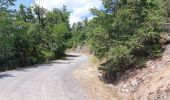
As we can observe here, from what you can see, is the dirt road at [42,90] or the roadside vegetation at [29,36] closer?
the dirt road at [42,90]

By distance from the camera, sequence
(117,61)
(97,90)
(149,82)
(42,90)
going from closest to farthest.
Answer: (149,82) < (42,90) < (97,90) < (117,61)

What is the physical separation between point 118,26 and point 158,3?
3690 millimetres

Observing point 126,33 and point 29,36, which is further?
point 29,36

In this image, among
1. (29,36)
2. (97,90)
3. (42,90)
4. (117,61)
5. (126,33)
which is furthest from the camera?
(29,36)

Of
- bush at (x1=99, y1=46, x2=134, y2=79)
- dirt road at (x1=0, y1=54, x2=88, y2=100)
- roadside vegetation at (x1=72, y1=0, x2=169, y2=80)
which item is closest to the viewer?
dirt road at (x1=0, y1=54, x2=88, y2=100)

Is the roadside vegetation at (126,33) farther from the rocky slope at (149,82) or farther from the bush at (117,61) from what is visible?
the rocky slope at (149,82)

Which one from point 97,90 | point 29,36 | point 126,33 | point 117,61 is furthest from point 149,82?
point 29,36

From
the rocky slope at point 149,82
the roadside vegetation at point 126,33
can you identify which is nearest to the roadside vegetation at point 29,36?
the roadside vegetation at point 126,33

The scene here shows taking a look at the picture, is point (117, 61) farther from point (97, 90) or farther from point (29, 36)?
point (29, 36)

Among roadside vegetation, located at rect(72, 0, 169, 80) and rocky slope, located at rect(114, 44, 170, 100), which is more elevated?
roadside vegetation, located at rect(72, 0, 169, 80)

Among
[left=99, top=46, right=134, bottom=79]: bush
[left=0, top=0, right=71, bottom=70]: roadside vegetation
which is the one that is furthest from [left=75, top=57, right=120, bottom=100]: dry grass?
[left=0, top=0, right=71, bottom=70]: roadside vegetation

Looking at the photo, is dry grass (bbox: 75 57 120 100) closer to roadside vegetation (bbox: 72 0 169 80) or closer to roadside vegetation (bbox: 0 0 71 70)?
roadside vegetation (bbox: 72 0 169 80)

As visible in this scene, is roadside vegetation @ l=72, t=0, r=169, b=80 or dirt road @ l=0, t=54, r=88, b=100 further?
roadside vegetation @ l=72, t=0, r=169, b=80

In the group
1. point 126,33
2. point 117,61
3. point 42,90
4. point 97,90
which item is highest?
point 126,33
